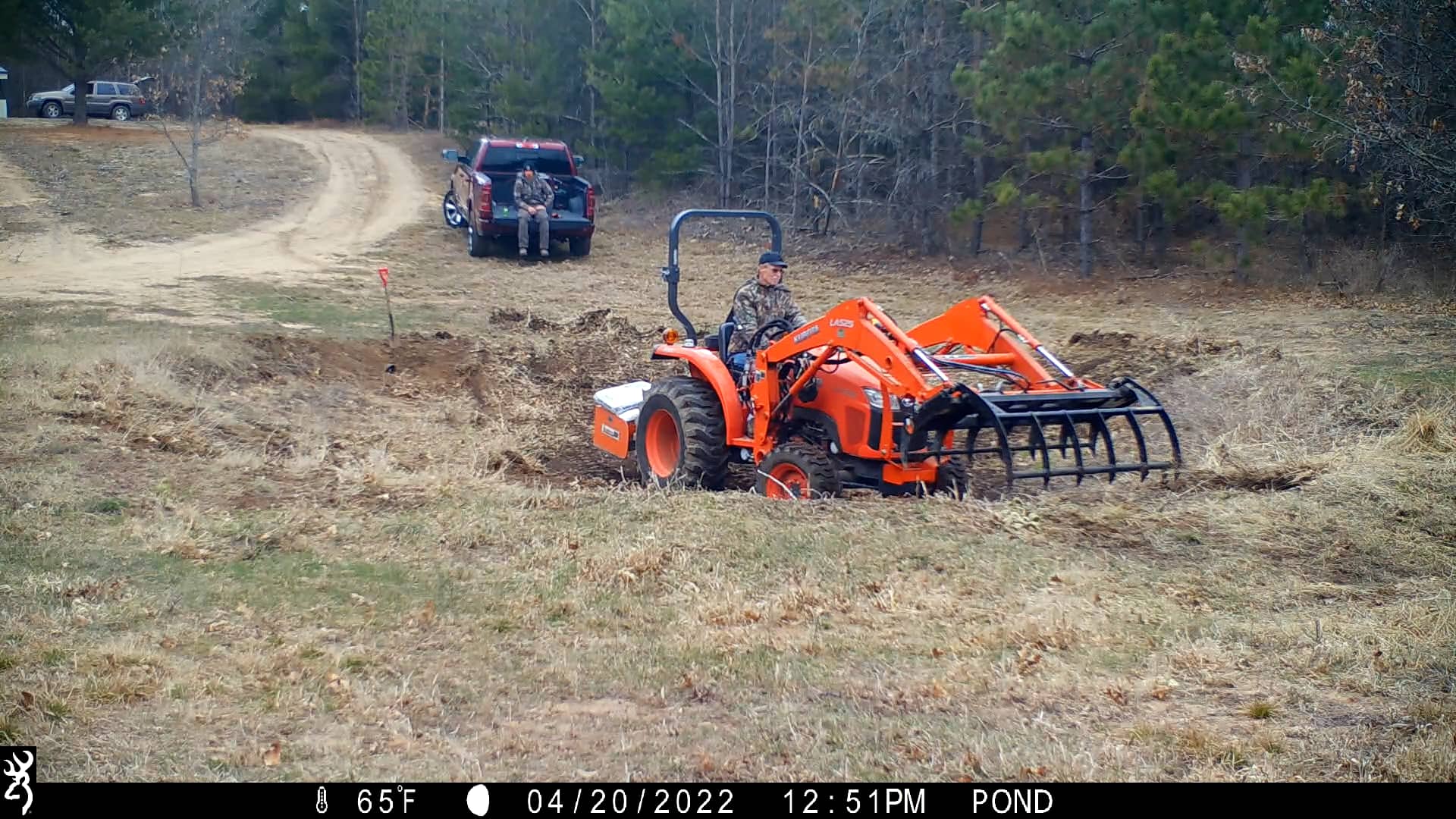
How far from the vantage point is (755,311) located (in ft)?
34.1

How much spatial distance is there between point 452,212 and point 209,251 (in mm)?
5516

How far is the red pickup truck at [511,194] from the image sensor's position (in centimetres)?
2355

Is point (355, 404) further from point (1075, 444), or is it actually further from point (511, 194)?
point (511, 194)

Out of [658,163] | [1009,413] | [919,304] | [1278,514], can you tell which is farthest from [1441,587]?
[658,163]

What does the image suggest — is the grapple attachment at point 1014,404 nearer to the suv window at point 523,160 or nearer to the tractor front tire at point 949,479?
the tractor front tire at point 949,479

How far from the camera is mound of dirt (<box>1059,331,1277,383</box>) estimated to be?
47.1ft

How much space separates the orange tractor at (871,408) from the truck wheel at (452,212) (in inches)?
670

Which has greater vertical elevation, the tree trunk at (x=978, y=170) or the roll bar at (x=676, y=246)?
the tree trunk at (x=978, y=170)

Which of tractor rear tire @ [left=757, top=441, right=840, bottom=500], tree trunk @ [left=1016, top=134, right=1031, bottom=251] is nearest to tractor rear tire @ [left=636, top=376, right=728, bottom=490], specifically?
tractor rear tire @ [left=757, top=441, right=840, bottom=500]

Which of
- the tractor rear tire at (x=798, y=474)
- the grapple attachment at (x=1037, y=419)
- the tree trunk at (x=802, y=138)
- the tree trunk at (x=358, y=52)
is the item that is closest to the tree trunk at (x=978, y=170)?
the tree trunk at (x=802, y=138)

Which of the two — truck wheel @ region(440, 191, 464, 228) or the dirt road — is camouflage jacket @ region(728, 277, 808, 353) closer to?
the dirt road
